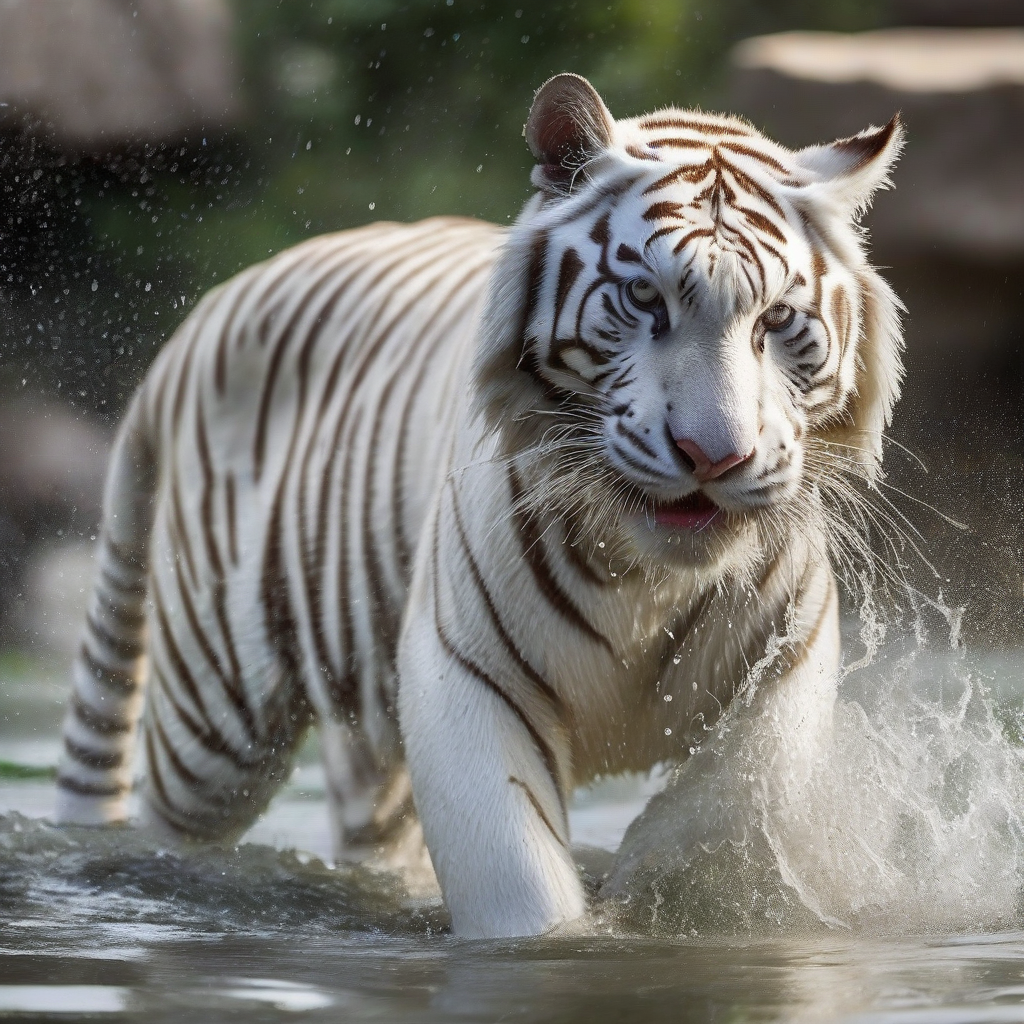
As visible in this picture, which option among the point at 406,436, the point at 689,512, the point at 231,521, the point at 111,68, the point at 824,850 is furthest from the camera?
the point at 111,68

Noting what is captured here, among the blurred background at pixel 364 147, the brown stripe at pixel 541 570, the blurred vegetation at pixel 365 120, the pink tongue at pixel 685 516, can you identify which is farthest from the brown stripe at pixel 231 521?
the blurred vegetation at pixel 365 120

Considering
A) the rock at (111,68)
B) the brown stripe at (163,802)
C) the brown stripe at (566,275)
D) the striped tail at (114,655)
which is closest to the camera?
the brown stripe at (566,275)

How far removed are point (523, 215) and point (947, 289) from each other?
18.1ft

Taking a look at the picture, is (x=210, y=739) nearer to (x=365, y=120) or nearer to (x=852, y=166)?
(x=852, y=166)

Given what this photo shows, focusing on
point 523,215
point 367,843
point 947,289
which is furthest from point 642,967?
point 947,289

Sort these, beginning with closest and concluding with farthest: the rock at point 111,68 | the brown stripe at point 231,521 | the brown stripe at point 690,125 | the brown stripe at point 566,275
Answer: the brown stripe at point 566,275 < the brown stripe at point 690,125 < the brown stripe at point 231,521 < the rock at point 111,68

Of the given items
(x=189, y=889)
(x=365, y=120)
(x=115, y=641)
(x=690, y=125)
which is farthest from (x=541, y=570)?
(x=365, y=120)

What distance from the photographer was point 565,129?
2.00 m

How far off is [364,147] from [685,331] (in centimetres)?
668

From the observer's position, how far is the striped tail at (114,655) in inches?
124

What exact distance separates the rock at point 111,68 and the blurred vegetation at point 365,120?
0.30 metres

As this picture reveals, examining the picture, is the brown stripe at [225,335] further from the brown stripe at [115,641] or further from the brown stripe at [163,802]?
the brown stripe at [163,802]

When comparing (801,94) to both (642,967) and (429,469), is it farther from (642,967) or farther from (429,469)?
(642,967)

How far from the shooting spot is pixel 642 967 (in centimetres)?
163
